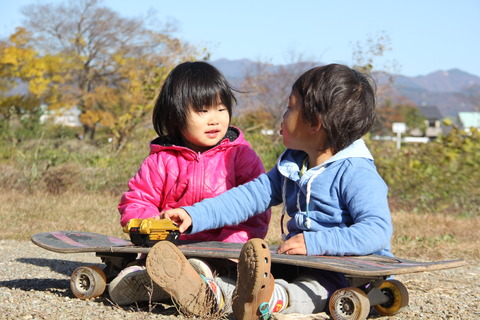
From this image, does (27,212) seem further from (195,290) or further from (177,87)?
(195,290)

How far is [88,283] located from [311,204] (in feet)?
3.32

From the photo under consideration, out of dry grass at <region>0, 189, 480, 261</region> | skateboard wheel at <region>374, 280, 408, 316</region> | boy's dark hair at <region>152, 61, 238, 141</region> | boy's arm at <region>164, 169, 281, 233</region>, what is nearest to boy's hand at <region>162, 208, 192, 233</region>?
boy's arm at <region>164, 169, 281, 233</region>

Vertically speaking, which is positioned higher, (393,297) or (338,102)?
(338,102)

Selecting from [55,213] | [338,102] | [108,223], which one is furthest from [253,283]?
[55,213]

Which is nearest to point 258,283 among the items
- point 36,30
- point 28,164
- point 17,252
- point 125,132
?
point 17,252

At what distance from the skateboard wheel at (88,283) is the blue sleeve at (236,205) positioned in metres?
0.43

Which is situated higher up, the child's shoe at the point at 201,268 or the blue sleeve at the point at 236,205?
the blue sleeve at the point at 236,205

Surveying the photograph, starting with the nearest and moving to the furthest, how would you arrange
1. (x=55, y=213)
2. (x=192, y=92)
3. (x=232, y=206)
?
1. (x=232, y=206)
2. (x=192, y=92)
3. (x=55, y=213)

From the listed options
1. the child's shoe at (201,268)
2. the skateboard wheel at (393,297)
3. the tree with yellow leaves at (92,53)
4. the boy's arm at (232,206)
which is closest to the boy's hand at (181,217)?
the boy's arm at (232,206)

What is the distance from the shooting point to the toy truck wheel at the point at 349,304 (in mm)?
2328

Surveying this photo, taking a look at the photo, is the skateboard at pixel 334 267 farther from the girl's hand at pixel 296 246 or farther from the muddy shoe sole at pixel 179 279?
the muddy shoe sole at pixel 179 279

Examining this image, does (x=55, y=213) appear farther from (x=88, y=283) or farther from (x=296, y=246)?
(x=296, y=246)

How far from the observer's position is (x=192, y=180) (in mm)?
3270

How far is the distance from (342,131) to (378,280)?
0.64 meters
